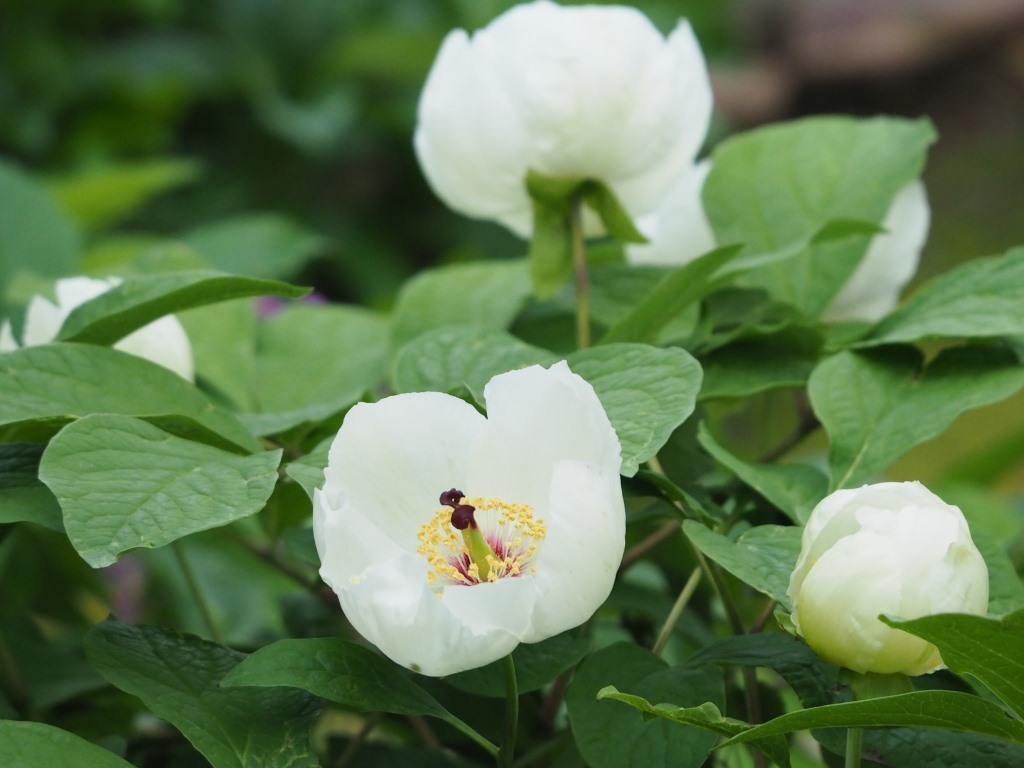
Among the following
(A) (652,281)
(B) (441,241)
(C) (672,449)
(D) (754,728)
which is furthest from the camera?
(B) (441,241)

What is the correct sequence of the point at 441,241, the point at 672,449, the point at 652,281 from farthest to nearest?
the point at 441,241 < the point at 652,281 < the point at 672,449

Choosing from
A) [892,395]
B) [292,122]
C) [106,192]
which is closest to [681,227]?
[892,395]

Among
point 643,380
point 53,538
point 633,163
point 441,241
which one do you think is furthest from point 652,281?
point 441,241

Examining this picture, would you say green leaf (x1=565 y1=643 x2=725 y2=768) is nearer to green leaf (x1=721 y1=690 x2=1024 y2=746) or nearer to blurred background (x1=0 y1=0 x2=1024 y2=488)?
green leaf (x1=721 y1=690 x2=1024 y2=746)

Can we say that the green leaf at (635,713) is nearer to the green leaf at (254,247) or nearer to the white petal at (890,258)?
the white petal at (890,258)

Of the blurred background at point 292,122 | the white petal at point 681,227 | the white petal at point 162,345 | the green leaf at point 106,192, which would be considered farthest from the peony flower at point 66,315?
the blurred background at point 292,122

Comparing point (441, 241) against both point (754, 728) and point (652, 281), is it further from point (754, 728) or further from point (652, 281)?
point (754, 728)

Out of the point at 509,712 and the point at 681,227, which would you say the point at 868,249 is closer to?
the point at 681,227
